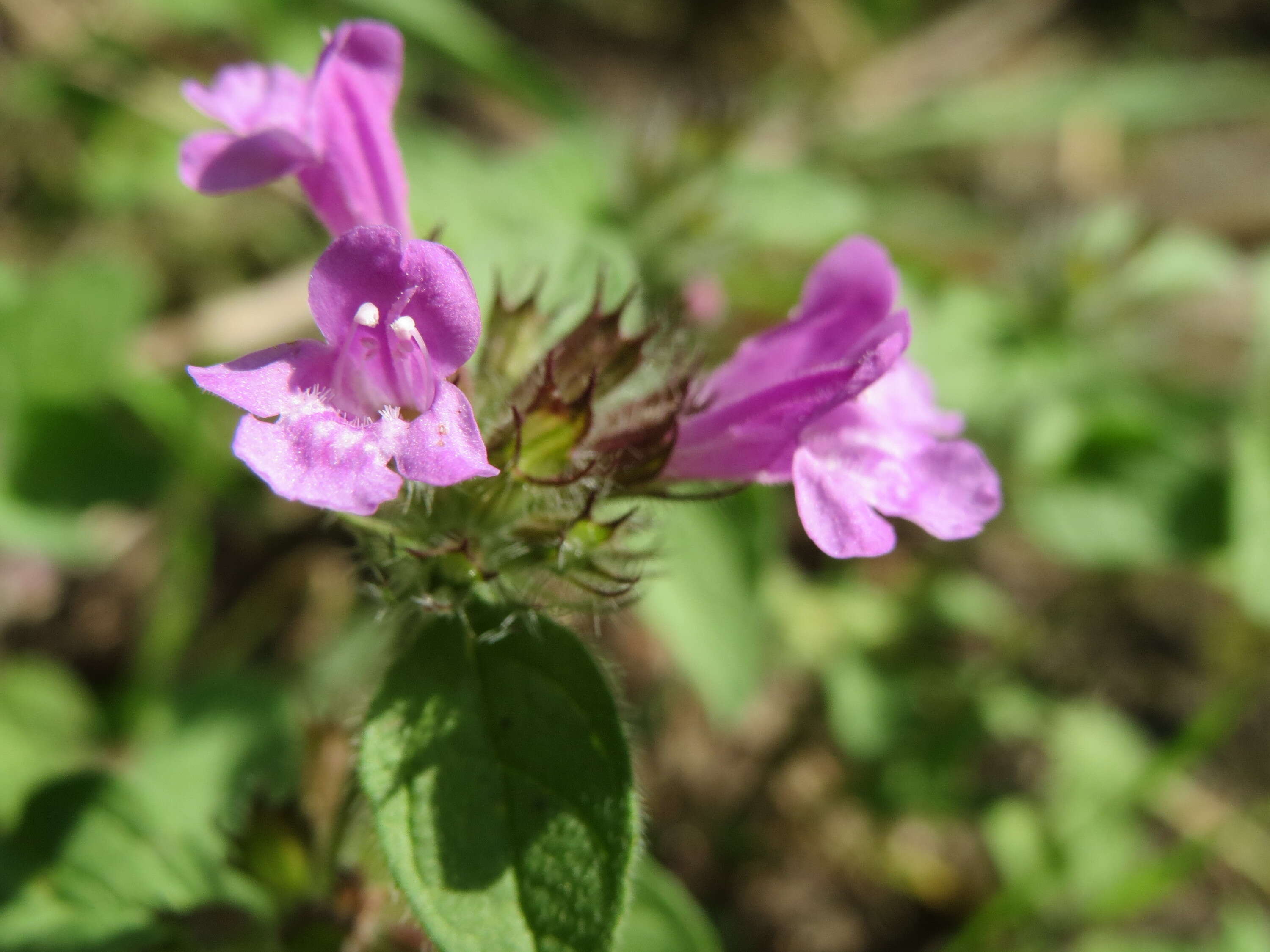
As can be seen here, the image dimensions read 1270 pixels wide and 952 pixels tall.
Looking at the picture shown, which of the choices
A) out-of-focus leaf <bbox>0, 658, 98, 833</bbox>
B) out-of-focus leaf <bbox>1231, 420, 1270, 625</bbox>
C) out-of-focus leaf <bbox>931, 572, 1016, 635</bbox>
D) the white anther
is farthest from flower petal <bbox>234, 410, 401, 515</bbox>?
out-of-focus leaf <bbox>931, 572, 1016, 635</bbox>

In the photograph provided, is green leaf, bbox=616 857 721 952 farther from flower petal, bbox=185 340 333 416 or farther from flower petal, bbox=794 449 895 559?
flower petal, bbox=185 340 333 416

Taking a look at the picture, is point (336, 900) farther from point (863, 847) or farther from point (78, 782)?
point (863, 847)

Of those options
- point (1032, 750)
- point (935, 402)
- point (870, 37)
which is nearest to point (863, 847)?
point (1032, 750)

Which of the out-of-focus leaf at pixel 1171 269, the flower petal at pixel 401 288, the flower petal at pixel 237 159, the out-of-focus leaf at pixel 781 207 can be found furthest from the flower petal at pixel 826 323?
the out-of-focus leaf at pixel 1171 269

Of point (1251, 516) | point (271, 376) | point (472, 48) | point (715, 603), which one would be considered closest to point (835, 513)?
point (271, 376)

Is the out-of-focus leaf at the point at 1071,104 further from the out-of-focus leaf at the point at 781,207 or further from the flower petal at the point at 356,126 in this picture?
the flower petal at the point at 356,126

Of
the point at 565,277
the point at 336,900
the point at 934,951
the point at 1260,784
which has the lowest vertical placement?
the point at 1260,784
